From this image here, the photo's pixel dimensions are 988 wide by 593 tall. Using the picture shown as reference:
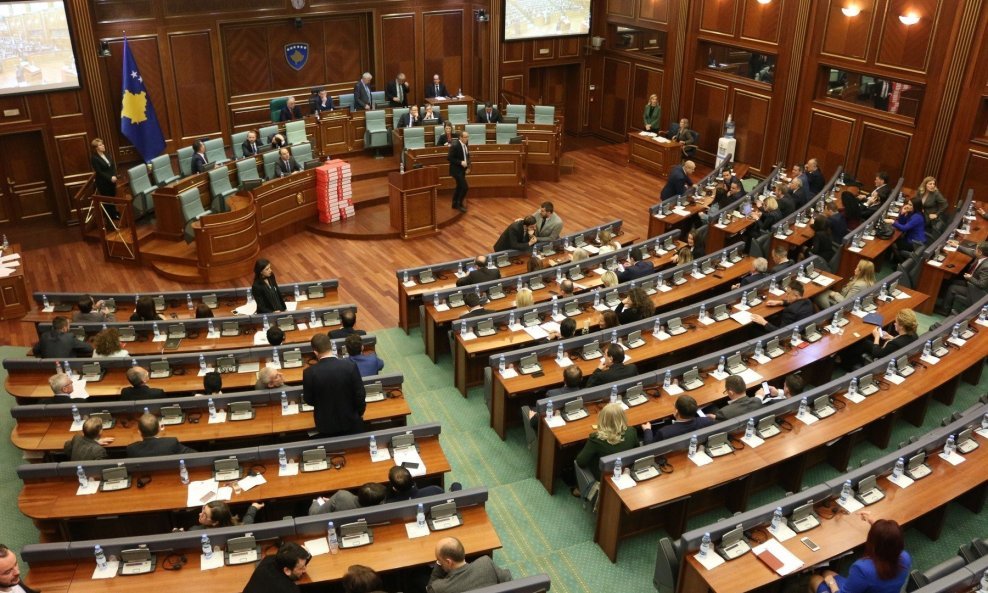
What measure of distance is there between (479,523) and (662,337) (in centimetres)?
352

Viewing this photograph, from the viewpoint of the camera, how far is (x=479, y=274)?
936 centimetres

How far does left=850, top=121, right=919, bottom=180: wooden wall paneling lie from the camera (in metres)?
13.0

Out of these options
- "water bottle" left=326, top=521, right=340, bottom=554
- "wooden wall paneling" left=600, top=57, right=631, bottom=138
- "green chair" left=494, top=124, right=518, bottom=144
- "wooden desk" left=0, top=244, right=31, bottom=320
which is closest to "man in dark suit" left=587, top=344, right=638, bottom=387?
"water bottle" left=326, top=521, right=340, bottom=554

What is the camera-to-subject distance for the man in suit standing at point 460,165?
13758 mm

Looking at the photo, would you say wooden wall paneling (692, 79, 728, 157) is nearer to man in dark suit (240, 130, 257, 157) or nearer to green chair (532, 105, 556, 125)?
green chair (532, 105, 556, 125)

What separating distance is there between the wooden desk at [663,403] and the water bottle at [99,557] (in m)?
3.50

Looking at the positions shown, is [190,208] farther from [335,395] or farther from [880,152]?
[880,152]

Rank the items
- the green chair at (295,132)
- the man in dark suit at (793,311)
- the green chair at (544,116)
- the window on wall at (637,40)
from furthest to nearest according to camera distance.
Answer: the window on wall at (637,40) < the green chair at (544,116) < the green chair at (295,132) < the man in dark suit at (793,311)

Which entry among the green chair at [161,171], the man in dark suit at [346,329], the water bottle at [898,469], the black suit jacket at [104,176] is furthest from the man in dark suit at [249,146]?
the water bottle at [898,469]

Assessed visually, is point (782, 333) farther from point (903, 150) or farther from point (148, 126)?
point (148, 126)

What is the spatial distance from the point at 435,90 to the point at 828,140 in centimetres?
810

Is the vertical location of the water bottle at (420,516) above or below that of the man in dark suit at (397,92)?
below

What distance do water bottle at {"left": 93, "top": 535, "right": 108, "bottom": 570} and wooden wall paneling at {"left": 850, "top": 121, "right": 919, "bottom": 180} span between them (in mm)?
12753

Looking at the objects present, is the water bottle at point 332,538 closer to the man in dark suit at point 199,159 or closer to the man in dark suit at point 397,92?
the man in dark suit at point 199,159
